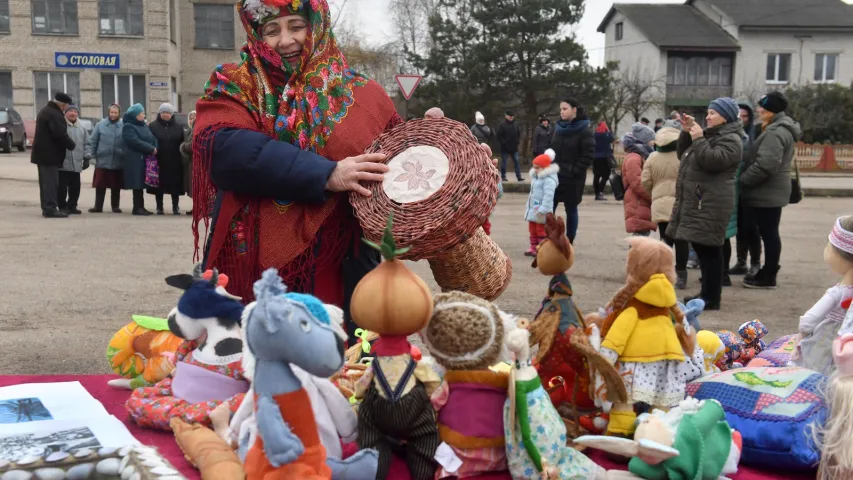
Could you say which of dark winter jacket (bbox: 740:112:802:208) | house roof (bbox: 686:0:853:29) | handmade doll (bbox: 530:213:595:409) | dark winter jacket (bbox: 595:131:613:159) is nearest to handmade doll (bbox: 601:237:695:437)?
handmade doll (bbox: 530:213:595:409)

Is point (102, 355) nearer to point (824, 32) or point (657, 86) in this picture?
point (657, 86)

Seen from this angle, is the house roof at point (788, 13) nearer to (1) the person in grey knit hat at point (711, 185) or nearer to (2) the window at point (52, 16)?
(2) the window at point (52, 16)

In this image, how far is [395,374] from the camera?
2.30 m

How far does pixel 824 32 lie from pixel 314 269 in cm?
4351

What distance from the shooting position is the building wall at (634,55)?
40.1 m

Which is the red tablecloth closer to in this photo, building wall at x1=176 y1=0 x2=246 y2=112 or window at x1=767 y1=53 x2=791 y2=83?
building wall at x1=176 y1=0 x2=246 y2=112

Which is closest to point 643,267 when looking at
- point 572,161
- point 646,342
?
point 646,342

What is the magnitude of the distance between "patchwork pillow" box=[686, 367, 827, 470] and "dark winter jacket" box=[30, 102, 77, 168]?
32.4ft

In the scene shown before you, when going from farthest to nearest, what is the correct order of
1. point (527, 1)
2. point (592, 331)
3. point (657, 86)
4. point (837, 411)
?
point (657, 86), point (527, 1), point (592, 331), point (837, 411)

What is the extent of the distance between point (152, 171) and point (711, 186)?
8.46 meters

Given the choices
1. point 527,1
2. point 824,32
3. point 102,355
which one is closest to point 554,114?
point 527,1

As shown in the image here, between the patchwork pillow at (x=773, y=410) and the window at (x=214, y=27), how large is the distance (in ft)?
94.9

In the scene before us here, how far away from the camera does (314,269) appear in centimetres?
293

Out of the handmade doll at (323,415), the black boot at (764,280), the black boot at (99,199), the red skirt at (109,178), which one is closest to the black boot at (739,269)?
the black boot at (764,280)
